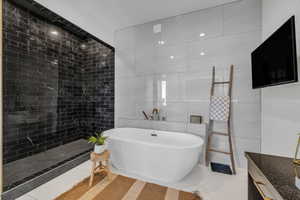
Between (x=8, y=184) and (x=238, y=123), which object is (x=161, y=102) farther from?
(x=8, y=184)

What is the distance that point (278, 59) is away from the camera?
1.34 metres

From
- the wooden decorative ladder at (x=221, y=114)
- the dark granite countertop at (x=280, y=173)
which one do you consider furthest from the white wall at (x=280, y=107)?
the dark granite countertop at (x=280, y=173)

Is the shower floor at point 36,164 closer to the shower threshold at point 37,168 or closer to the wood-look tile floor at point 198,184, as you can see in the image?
the shower threshold at point 37,168

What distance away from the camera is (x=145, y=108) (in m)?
2.85

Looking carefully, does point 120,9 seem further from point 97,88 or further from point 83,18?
point 97,88

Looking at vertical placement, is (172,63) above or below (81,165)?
above

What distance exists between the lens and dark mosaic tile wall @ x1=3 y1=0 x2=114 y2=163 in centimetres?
215

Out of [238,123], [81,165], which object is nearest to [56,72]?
[81,165]

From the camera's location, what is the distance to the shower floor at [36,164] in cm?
165

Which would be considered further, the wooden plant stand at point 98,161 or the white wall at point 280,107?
the wooden plant stand at point 98,161

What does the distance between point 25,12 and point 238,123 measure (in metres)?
4.10

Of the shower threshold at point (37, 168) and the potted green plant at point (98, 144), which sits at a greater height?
the potted green plant at point (98, 144)

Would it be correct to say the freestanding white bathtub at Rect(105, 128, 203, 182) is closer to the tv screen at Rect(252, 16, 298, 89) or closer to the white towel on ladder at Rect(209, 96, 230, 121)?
the white towel on ladder at Rect(209, 96, 230, 121)

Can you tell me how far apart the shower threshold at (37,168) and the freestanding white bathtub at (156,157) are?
762 millimetres
